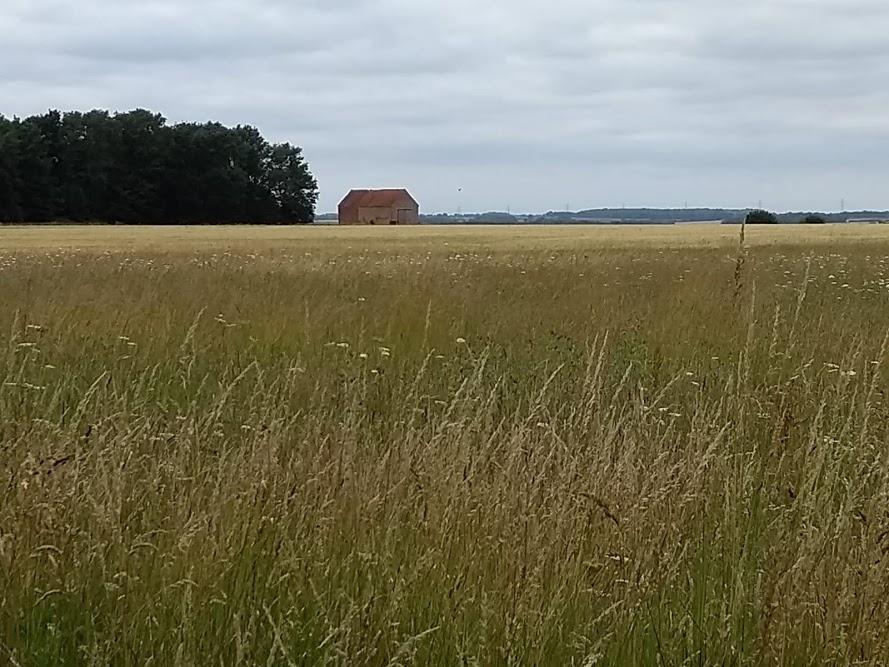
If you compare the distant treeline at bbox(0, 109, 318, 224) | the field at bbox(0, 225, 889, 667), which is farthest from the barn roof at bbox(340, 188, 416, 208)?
the field at bbox(0, 225, 889, 667)

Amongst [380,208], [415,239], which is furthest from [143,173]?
[415,239]

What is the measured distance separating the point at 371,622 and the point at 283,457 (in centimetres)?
129

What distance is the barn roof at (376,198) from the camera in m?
114

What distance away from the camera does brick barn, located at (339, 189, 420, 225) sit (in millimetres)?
111375

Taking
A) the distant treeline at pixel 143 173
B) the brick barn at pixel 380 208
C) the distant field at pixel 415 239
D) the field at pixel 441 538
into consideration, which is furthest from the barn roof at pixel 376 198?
the field at pixel 441 538

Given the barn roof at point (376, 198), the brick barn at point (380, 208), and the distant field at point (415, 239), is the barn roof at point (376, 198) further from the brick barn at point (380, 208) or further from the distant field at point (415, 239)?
the distant field at point (415, 239)

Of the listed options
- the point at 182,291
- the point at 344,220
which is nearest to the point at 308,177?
the point at 344,220

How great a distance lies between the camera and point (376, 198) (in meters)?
116

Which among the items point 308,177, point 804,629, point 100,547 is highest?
point 308,177

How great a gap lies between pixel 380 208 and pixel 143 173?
35.7 meters

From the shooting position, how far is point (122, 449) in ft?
10.7

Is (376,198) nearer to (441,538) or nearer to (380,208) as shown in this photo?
(380,208)

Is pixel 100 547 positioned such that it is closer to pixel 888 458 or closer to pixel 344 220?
pixel 888 458

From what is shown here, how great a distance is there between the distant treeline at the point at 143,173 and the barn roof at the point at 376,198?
2251 centimetres
